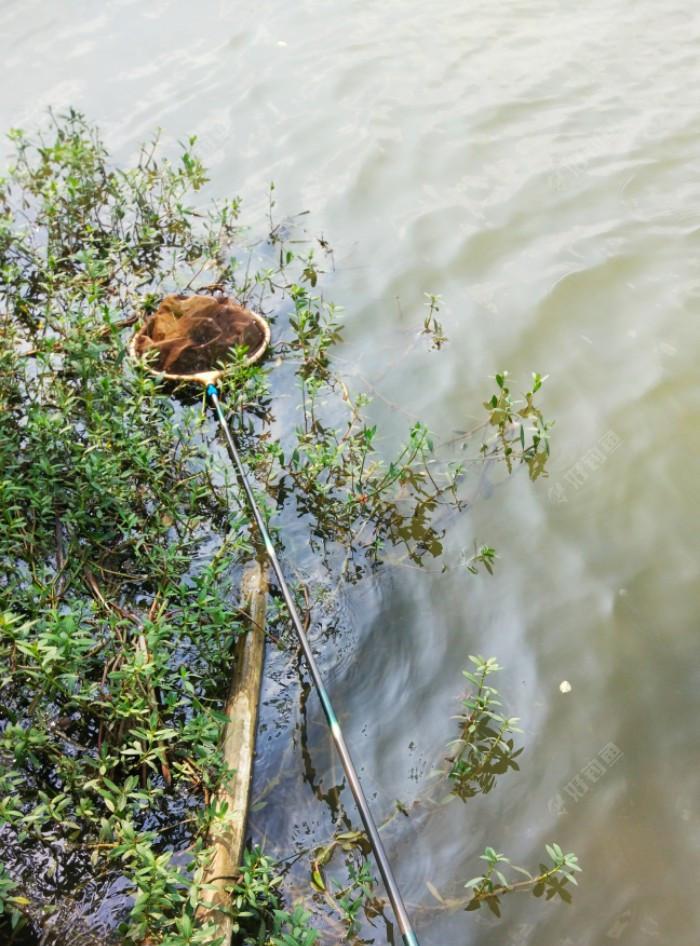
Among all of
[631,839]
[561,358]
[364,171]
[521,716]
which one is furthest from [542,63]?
[631,839]

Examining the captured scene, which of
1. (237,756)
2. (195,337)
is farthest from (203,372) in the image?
(237,756)

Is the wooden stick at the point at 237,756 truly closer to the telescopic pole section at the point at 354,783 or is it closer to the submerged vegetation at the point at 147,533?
the submerged vegetation at the point at 147,533

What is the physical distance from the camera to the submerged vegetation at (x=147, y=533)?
282cm

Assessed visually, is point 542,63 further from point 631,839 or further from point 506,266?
point 631,839

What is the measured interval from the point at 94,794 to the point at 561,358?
329 cm

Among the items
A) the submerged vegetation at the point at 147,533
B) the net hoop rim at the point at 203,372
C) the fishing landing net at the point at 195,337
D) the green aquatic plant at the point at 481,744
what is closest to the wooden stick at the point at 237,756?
the submerged vegetation at the point at 147,533

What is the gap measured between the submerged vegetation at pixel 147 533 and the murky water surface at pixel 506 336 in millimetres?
174

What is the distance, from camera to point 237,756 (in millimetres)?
3057

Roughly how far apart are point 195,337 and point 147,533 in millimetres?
1463

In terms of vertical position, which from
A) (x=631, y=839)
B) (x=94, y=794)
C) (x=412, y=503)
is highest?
(x=94, y=794)

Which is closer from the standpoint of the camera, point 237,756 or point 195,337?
point 237,756

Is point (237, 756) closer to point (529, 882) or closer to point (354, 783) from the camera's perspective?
point (354, 783)

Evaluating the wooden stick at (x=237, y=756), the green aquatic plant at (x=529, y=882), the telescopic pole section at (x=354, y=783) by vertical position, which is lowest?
the green aquatic plant at (x=529, y=882)

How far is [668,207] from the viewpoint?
5738mm
